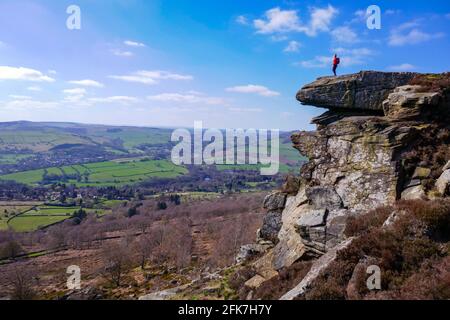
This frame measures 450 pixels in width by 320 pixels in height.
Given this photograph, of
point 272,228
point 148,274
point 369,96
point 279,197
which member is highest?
point 369,96

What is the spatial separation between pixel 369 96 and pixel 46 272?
73919 millimetres

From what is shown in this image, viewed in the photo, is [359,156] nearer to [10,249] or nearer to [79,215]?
[10,249]

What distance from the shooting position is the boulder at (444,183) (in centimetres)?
1561

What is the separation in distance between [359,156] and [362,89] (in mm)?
4842

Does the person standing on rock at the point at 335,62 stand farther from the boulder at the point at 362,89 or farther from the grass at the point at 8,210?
the grass at the point at 8,210

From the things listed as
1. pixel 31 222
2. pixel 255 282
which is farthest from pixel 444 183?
pixel 31 222

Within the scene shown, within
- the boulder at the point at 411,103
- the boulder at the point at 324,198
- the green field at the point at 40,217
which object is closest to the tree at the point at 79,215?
the green field at the point at 40,217

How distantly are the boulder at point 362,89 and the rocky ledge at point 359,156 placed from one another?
60 mm

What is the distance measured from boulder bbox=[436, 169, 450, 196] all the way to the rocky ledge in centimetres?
5

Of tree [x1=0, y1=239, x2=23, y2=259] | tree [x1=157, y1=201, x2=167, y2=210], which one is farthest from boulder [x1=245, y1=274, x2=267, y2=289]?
tree [x1=157, y1=201, x2=167, y2=210]

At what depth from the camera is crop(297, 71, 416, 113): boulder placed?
2206 cm
